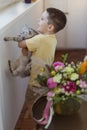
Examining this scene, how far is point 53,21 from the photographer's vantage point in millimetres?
1562

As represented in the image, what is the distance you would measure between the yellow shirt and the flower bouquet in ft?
1.17

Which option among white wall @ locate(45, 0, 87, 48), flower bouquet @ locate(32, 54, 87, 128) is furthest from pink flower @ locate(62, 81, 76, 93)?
white wall @ locate(45, 0, 87, 48)

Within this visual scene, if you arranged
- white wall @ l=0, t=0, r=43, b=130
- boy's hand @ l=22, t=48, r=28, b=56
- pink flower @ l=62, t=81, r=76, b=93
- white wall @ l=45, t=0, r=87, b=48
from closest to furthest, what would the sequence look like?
pink flower @ l=62, t=81, r=76, b=93
white wall @ l=0, t=0, r=43, b=130
boy's hand @ l=22, t=48, r=28, b=56
white wall @ l=45, t=0, r=87, b=48

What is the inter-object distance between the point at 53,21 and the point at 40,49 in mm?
194

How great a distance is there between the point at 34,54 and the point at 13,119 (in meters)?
0.55

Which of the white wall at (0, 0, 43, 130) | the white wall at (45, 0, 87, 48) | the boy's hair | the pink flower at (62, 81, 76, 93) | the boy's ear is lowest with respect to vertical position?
the white wall at (45, 0, 87, 48)

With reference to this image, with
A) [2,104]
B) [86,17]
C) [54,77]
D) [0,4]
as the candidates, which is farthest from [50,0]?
[54,77]

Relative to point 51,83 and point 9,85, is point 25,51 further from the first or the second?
point 51,83

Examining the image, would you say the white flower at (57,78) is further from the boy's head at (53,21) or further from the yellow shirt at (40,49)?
the boy's head at (53,21)

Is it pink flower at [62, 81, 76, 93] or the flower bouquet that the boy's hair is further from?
pink flower at [62, 81, 76, 93]

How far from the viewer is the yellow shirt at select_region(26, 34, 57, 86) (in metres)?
1.53

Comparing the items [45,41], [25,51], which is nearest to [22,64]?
[25,51]

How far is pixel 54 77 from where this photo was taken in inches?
44.1

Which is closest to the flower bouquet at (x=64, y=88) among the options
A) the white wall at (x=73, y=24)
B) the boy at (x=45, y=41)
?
the boy at (x=45, y=41)
